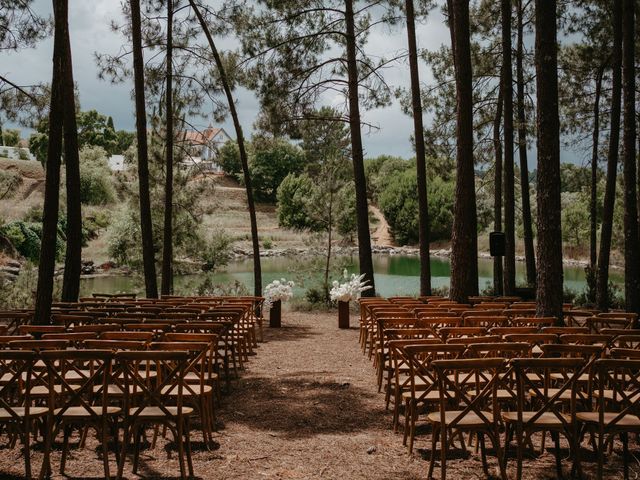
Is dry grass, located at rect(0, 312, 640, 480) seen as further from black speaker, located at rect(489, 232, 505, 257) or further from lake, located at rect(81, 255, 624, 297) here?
lake, located at rect(81, 255, 624, 297)

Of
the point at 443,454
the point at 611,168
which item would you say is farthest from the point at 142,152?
the point at 443,454

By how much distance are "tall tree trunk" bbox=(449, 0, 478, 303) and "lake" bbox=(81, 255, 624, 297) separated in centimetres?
819

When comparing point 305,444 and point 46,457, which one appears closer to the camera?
point 46,457

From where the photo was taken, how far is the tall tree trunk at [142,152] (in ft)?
51.4

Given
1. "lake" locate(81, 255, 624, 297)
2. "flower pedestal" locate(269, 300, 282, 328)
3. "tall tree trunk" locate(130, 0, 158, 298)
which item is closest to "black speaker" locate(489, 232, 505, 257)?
"flower pedestal" locate(269, 300, 282, 328)

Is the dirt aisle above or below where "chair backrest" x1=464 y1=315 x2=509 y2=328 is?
below

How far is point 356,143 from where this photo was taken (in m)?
18.0

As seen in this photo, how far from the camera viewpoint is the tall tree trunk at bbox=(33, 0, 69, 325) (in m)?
8.13

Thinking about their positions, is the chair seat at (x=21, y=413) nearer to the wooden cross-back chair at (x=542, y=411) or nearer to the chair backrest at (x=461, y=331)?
the wooden cross-back chair at (x=542, y=411)

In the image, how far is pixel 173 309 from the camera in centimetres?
931

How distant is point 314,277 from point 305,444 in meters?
16.4

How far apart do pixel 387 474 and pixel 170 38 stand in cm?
1514

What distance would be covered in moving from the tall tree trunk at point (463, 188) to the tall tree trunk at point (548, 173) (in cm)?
437

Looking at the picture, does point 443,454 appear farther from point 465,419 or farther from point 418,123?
point 418,123
